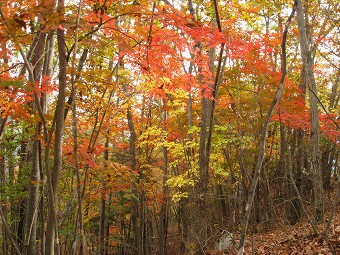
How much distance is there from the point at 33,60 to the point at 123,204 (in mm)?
10053

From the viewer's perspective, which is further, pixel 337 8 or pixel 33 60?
pixel 337 8

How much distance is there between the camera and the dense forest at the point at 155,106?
3.39m

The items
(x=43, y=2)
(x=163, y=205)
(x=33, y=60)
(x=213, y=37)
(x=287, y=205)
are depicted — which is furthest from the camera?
(x=163, y=205)

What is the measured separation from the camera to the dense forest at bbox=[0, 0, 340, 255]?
11.1ft

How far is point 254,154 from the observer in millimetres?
9375

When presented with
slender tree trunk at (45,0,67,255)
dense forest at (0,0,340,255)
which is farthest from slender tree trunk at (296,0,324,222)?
slender tree trunk at (45,0,67,255)

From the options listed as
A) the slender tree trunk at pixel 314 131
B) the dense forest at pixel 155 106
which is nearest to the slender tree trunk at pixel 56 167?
the dense forest at pixel 155 106

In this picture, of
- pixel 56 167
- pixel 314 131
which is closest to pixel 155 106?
pixel 314 131

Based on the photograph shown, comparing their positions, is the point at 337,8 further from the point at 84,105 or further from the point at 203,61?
the point at 84,105

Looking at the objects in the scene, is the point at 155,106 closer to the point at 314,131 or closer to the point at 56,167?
the point at 314,131

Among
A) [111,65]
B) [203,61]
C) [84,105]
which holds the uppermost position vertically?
[111,65]

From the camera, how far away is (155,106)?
13250mm

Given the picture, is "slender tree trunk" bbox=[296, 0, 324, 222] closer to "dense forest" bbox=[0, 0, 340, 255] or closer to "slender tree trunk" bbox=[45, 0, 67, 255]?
"dense forest" bbox=[0, 0, 340, 255]

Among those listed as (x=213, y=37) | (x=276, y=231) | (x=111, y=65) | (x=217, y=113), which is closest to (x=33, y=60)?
(x=213, y=37)
